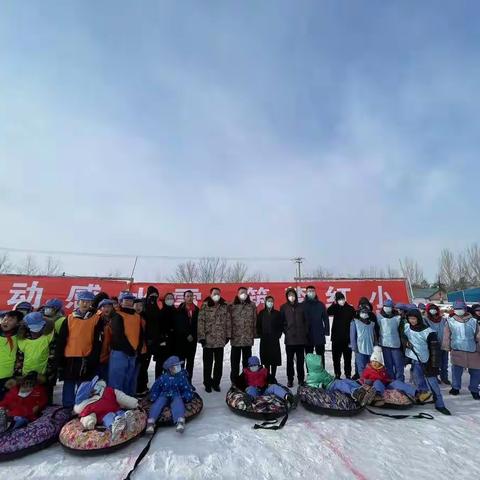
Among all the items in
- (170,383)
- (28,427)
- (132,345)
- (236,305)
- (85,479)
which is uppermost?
(236,305)

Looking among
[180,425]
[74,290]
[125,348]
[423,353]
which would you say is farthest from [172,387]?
[74,290]

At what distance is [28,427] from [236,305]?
11.9 ft

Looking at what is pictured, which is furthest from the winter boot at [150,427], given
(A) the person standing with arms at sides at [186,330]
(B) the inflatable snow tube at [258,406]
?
(A) the person standing with arms at sides at [186,330]

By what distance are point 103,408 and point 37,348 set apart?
152 cm

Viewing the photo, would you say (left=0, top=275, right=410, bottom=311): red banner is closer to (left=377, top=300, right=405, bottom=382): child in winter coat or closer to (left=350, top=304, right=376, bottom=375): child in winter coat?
(left=350, top=304, right=376, bottom=375): child in winter coat

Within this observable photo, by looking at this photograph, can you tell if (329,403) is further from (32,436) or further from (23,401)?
(23,401)

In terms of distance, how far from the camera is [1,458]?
3.40m

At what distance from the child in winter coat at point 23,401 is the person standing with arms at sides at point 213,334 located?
2539 mm

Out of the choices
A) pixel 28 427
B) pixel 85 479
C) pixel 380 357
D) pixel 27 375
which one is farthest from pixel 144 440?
pixel 380 357

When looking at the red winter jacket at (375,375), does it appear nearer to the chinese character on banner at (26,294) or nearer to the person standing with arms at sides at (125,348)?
the person standing with arms at sides at (125,348)

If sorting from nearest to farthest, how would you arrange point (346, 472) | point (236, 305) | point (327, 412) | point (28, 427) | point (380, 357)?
point (346, 472) < point (28, 427) < point (327, 412) < point (380, 357) < point (236, 305)

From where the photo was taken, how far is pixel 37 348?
183 inches

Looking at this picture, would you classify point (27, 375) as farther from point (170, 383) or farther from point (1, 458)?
→ point (170, 383)

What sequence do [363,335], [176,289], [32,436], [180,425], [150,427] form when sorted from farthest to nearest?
[176,289]
[363,335]
[180,425]
[150,427]
[32,436]
